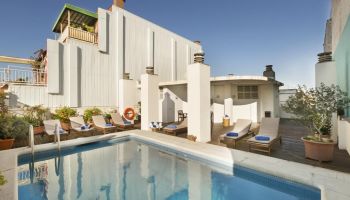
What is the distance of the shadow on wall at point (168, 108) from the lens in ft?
48.5

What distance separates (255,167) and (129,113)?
35.1ft

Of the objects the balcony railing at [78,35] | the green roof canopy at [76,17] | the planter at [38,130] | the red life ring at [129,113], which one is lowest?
the planter at [38,130]

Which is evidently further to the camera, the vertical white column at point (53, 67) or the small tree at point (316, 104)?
the vertical white column at point (53, 67)

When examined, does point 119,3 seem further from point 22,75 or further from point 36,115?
point 36,115

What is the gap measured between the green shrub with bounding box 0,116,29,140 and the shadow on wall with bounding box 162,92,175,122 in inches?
347

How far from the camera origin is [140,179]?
529 cm

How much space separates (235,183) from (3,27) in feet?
56.8

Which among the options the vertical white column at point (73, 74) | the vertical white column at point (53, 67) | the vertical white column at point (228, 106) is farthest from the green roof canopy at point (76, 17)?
the vertical white column at point (228, 106)

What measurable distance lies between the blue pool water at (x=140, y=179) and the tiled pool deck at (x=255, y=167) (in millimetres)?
183

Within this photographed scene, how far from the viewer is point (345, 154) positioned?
18.8 ft

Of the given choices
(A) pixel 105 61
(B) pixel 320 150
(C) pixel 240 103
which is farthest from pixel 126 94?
(B) pixel 320 150

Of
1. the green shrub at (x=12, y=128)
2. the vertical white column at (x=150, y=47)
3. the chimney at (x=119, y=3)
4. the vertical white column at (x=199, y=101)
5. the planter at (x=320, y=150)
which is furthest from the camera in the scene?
the vertical white column at (x=150, y=47)

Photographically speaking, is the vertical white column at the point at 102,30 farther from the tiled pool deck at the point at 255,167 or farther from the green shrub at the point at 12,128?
the tiled pool deck at the point at 255,167

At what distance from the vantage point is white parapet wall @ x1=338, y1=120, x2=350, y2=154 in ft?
18.9
